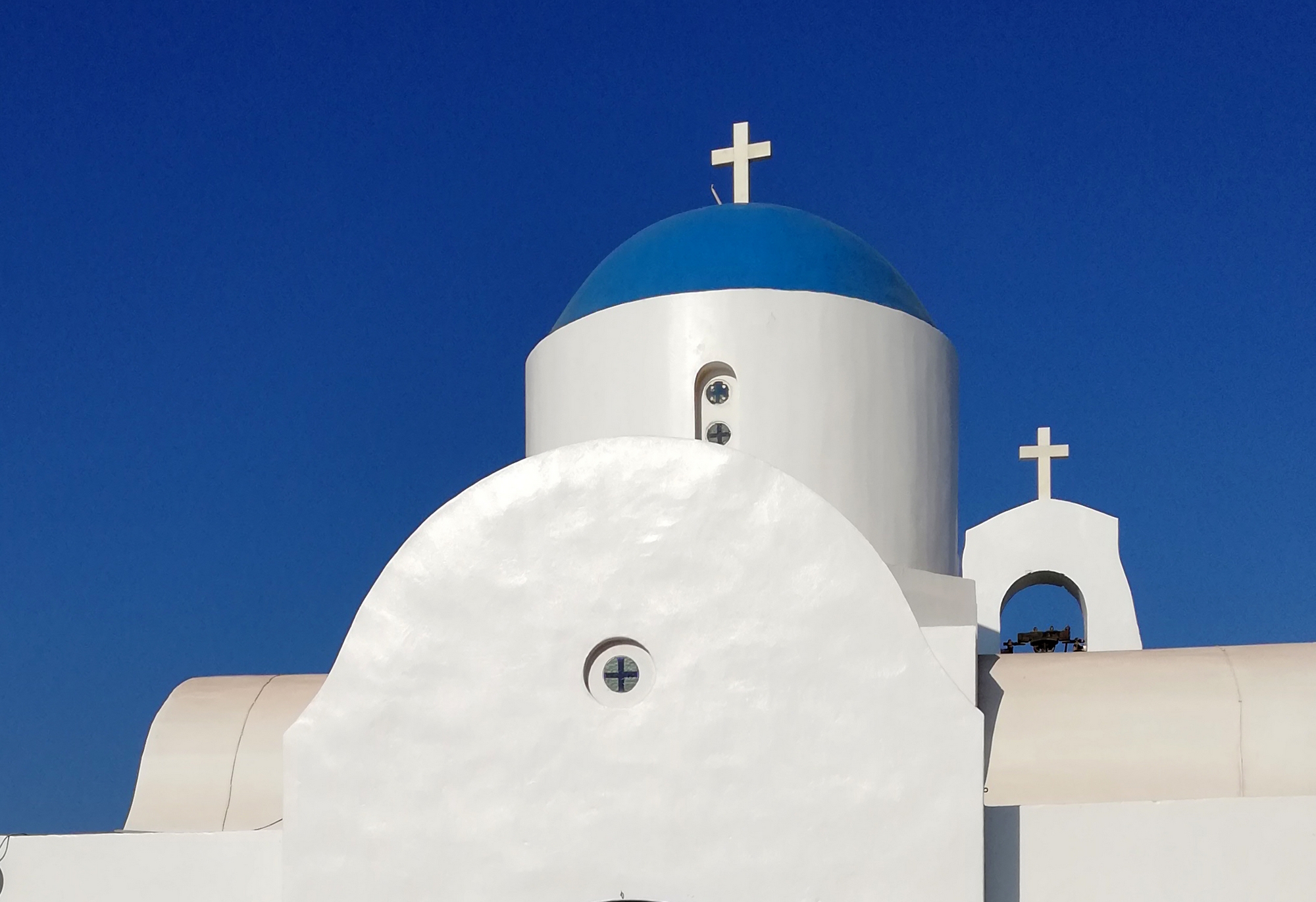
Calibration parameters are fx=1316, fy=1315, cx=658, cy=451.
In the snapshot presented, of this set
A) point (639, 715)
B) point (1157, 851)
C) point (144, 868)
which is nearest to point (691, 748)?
point (639, 715)

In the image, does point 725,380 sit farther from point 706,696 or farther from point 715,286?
point 706,696

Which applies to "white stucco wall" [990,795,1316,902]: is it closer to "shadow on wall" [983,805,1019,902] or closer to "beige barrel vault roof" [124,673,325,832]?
"shadow on wall" [983,805,1019,902]

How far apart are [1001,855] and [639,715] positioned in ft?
7.64

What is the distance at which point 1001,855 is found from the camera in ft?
A: 25.2

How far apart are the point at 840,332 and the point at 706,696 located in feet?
12.2

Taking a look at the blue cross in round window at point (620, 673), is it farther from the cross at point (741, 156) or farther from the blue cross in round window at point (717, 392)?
the cross at point (741, 156)

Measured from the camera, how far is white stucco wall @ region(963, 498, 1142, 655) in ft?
44.8

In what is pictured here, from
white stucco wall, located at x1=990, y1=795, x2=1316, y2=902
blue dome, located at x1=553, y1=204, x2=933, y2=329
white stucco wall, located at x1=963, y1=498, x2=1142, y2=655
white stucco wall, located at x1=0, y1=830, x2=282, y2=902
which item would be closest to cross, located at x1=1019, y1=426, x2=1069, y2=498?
white stucco wall, located at x1=963, y1=498, x2=1142, y2=655

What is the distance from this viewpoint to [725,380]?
998 centimetres

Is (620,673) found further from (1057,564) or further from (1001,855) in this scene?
(1057,564)

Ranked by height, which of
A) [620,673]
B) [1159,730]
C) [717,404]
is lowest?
[1159,730]

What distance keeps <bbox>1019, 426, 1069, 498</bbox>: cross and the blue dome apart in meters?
4.51

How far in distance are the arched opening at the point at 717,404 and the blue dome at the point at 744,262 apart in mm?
657

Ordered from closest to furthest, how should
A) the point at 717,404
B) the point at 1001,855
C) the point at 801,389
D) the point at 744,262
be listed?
the point at 1001,855 < the point at 801,389 < the point at 717,404 < the point at 744,262
